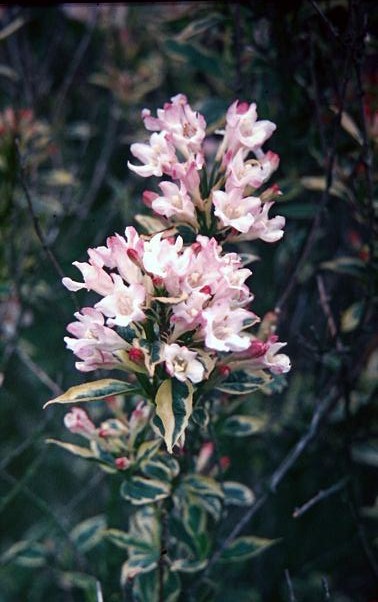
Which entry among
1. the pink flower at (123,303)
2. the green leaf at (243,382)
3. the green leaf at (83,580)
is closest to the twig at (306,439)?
the green leaf at (243,382)

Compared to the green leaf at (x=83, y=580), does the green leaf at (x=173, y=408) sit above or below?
above

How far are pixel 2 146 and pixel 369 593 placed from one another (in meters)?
1.83

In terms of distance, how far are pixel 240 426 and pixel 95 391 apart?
562 millimetres

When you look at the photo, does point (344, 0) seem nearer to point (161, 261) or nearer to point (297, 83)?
point (297, 83)

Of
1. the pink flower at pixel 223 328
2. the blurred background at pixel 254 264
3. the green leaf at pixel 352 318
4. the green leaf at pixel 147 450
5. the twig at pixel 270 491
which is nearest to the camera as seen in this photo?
the pink flower at pixel 223 328

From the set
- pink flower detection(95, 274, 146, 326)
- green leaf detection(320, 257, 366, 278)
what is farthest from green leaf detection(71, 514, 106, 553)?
pink flower detection(95, 274, 146, 326)

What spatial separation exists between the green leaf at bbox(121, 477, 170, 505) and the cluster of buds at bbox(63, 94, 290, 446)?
12.3 inches

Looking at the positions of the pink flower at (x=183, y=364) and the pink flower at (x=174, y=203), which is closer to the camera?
the pink flower at (x=183, y=364)

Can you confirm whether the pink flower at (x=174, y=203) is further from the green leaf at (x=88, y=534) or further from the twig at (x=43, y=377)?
the green leaf at (x=88, y=534)

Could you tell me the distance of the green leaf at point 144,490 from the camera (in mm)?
1408

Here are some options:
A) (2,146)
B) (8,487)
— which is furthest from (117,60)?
(8,487)

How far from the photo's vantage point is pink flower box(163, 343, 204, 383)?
108cm

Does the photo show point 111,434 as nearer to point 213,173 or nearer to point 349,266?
point 213,173

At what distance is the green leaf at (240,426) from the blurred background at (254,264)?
0.08 meters
